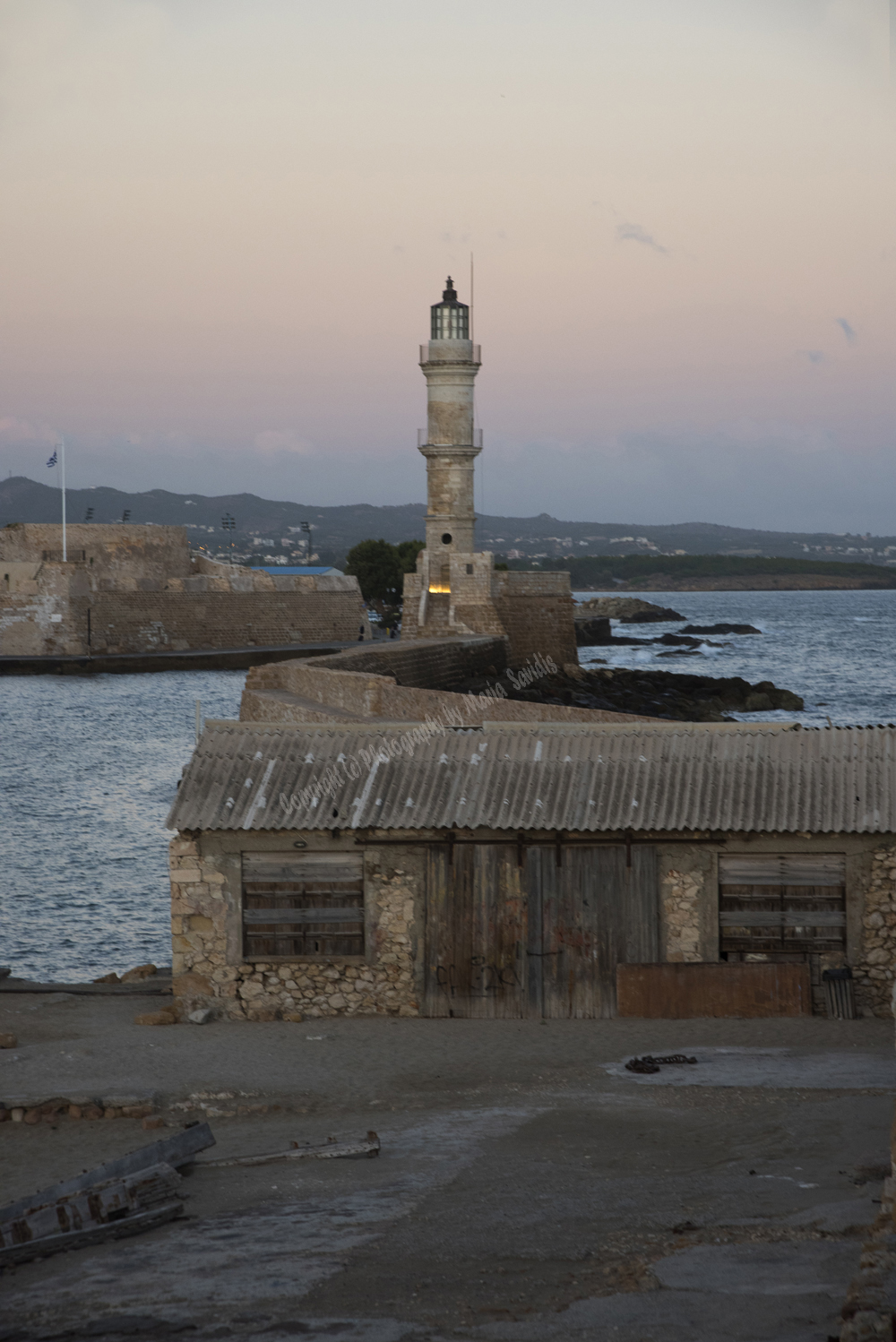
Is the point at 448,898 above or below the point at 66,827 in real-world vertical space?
above

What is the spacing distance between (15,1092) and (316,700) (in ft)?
66.2

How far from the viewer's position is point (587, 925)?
445 inches

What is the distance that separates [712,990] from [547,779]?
219 cm

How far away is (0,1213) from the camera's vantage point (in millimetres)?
6938

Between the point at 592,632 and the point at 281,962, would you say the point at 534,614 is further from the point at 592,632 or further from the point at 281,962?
the point at 281,962

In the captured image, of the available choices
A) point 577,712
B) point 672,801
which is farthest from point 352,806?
point 577,712

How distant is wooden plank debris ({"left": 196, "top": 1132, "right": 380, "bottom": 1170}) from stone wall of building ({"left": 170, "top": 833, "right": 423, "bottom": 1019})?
3.26m

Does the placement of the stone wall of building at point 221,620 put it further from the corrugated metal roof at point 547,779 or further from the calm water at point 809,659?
the corrugated metal roof at point 547,779

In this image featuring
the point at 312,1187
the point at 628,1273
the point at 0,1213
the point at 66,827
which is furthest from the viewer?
the point at 66,827

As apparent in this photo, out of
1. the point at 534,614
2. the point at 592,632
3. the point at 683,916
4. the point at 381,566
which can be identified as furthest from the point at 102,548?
the point at 683,916

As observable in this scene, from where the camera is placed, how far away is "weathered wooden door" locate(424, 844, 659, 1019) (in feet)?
37.1

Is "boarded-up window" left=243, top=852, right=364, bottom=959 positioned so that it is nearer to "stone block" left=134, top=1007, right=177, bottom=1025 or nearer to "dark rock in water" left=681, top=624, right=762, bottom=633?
"stone block" left=134, top=1007, right=177, bottom=1025

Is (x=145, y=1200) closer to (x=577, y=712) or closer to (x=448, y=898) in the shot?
(x=448, y=898)

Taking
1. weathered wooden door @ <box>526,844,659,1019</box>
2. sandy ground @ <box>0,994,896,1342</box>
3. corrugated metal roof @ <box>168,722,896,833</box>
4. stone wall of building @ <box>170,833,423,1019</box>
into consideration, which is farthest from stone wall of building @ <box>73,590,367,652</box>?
weathered wooden door @ <box>526,844,659,1019</box>
